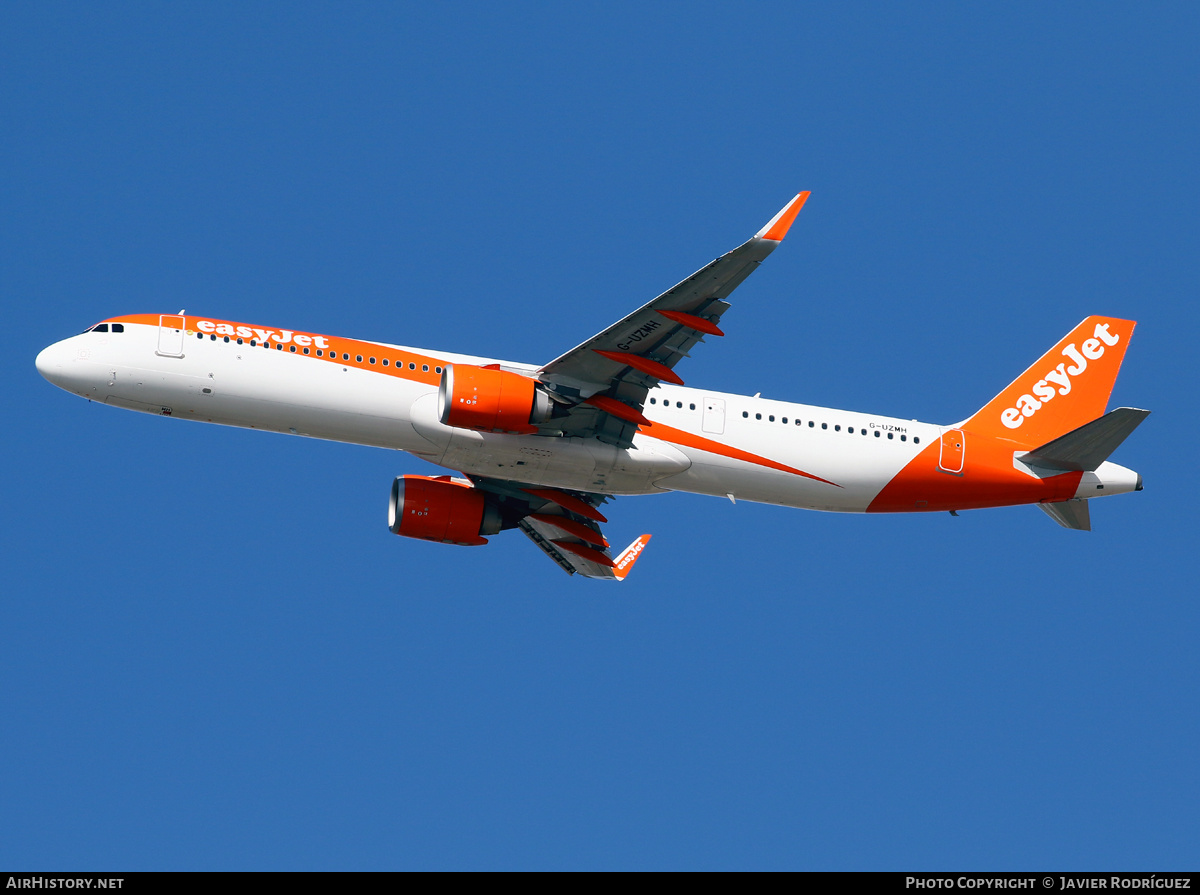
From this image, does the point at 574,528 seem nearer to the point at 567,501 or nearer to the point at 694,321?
the point at 567,501

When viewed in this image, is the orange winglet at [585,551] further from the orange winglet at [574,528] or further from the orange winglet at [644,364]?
the orange winglet at [644,364]

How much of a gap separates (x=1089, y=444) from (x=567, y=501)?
1715 centimetres

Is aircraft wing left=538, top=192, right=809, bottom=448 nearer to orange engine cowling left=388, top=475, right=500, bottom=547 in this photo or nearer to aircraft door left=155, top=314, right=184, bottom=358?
orange engine cowling left=388, top=475, right=500, bottom=547

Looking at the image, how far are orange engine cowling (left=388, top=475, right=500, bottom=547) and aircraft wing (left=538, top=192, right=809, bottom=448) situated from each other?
22.1 ft

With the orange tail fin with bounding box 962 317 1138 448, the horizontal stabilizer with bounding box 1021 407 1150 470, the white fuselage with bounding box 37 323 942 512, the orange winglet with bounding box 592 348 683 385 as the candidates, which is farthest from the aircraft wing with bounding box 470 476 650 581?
the horizontal stabilizer with bounding box 1021 407 1150 470

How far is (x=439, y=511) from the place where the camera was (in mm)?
42688

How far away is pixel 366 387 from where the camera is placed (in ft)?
121

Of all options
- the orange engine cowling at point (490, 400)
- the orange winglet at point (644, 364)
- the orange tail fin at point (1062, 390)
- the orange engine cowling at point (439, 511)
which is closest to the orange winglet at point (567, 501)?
the orange engine cowling at point (439, 511)

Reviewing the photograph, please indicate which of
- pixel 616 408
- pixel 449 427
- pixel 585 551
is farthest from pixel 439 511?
pixel 616 408

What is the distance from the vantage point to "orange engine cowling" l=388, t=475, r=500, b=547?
42.6 m

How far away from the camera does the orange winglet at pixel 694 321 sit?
1355 inches

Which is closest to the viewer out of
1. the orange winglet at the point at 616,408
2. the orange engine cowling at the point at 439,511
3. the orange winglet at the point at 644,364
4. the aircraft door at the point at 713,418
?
the orange winglet at the point at 644,364

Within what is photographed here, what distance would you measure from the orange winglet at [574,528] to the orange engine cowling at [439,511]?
187cm
